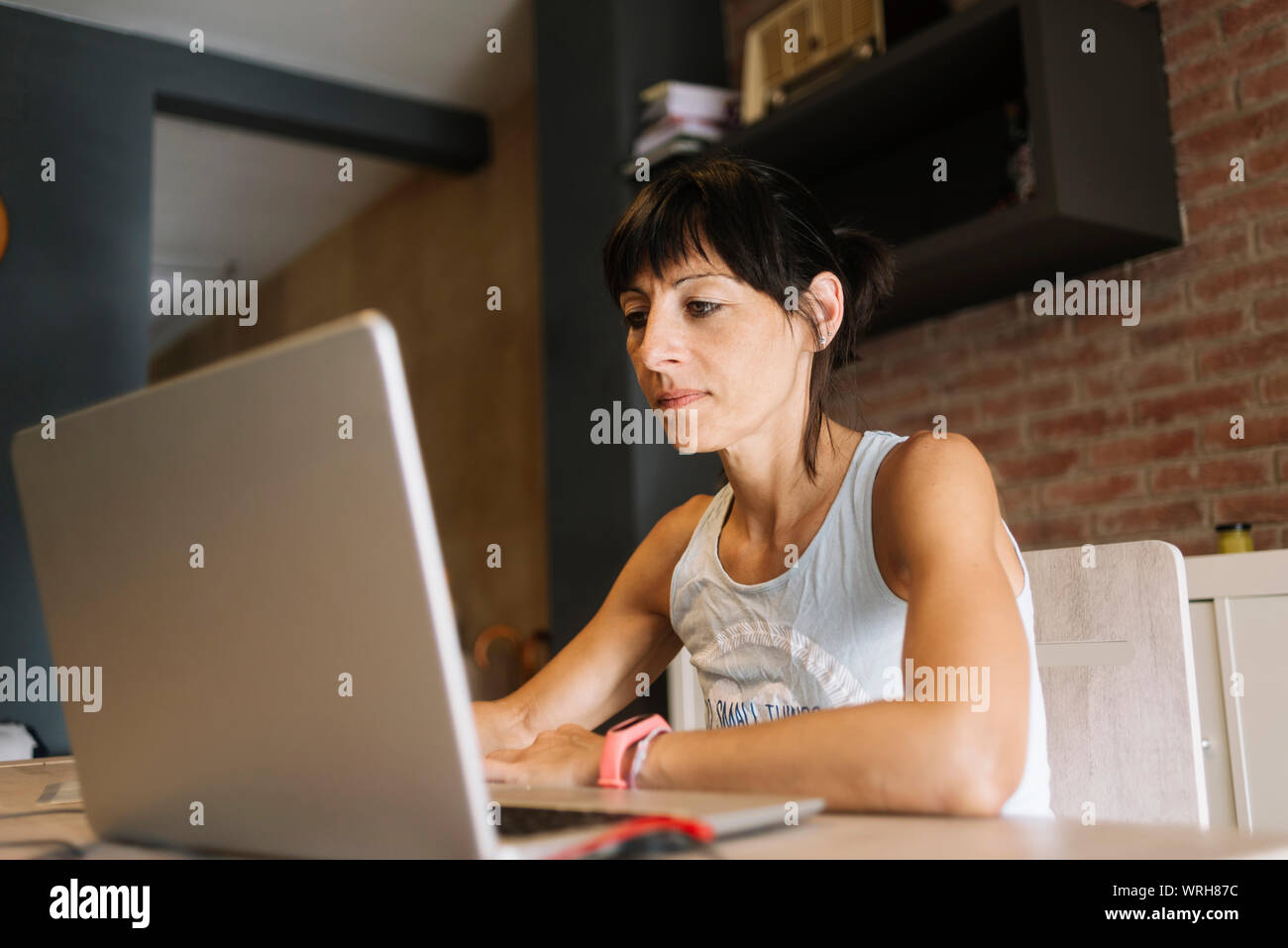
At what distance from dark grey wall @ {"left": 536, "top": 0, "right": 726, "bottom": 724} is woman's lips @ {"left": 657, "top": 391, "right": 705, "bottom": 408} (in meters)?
1.83

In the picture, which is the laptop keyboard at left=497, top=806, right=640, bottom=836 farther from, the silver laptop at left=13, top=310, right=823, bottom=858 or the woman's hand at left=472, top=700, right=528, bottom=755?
the woman's hand at left=472, top=700, right=528, bottom=755

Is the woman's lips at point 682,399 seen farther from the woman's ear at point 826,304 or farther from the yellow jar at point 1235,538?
the yellow jar at point 1235,538

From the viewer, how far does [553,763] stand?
34.4 inches

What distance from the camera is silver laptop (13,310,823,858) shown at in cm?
52

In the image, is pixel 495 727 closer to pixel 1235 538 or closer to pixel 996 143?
pixel 1235 538

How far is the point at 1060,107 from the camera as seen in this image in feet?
7.18

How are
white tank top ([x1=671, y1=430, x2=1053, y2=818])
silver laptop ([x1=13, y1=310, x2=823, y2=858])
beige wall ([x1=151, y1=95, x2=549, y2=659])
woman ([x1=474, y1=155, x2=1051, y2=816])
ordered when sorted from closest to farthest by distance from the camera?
silver laptop ([x1=13, y1=310, x2=823, y2=858]) → woman ([x1=474, y1=155, x2=1051, y2=816]) → white tank top ([x1=671, y1=430, x2=1053, y2=818]) → beige wall ([x1=151, y1=95, x2=549, y2=659])

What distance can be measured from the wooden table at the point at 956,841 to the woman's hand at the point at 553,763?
204 mm

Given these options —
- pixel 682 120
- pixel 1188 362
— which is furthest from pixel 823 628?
pixel 682 120

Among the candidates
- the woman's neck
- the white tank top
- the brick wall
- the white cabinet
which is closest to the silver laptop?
the white tank top

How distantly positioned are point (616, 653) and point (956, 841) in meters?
0.87

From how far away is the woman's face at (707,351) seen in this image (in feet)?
4.22
